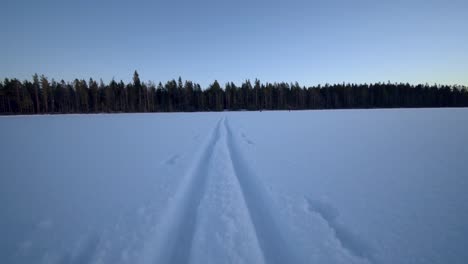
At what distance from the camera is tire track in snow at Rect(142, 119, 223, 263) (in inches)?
94.5

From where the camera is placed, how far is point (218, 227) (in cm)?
292

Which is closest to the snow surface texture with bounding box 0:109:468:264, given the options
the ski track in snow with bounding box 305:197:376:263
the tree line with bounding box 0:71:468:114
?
the ski track in snow with bounding box 305:197:376:263

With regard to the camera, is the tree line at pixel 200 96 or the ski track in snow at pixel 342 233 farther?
the tree line at pixel 200 96

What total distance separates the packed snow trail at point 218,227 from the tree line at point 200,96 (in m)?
76.0

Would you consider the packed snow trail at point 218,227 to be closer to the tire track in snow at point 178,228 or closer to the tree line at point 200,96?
the tire track in snow at point 178,228

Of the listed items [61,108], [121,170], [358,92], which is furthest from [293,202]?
[358,92]

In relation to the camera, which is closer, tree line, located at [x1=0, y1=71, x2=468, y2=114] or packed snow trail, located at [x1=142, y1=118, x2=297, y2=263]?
packed snow trail, located at [x1=142, y1=118, x2=297, y2=263]

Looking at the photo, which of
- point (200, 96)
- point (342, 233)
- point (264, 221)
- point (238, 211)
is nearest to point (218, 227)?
point (238, 211)

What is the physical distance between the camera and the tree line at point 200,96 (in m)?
65.3

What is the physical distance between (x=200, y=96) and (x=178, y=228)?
80076mm

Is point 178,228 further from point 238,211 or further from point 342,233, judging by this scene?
point 342,233

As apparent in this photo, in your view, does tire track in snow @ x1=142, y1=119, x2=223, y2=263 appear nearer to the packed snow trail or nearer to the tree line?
the packed snow trail

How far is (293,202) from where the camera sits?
3.64 m

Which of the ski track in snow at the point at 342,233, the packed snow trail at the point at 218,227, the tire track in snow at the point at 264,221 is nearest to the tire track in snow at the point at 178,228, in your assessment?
the packed snow trail at the point at 218,227
